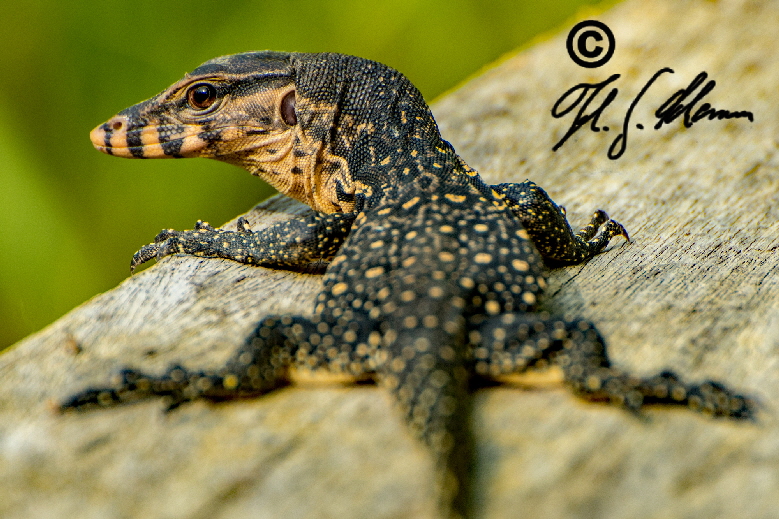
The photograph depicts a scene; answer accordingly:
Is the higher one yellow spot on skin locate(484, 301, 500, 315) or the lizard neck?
the lizard neck

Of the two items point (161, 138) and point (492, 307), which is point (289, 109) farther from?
point (492, 307)

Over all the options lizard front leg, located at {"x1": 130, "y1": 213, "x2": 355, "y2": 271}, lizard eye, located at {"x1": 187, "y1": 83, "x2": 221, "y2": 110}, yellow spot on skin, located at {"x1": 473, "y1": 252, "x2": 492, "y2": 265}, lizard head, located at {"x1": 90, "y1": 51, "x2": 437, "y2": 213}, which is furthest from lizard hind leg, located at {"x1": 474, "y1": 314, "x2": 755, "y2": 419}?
lizard eye, located at {"x1": 187, "y1": 83, "x2": 221, "y2": 110}

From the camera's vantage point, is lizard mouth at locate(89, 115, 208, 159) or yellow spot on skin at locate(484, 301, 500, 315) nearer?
yellow spot on skin at locate(484, 301, 500, 315)

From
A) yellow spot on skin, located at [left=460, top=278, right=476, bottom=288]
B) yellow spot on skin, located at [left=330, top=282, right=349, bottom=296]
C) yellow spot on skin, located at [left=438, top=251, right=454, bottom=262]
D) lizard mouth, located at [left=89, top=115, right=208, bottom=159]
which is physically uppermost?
lizard mouth, located at [left=89, top=115, right=208, bottom=159]

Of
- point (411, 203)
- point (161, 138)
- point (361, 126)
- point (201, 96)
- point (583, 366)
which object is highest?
point (201, 96)

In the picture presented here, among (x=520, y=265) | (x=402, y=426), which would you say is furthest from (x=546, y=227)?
(x=402, y=426)
